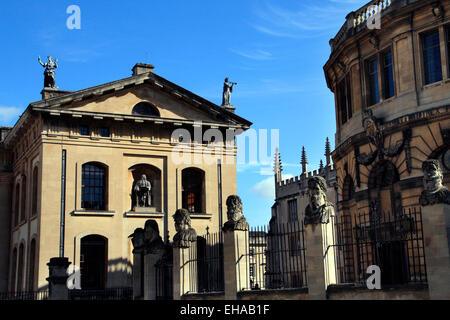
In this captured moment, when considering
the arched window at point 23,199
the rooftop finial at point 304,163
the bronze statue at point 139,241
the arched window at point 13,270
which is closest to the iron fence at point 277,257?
the bronze statue at point 139,241

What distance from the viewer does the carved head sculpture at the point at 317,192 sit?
18219mm

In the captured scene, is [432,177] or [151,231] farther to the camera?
[151,231]

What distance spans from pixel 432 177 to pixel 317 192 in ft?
11.8

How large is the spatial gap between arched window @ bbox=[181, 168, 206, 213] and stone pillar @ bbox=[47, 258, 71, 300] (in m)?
13.1

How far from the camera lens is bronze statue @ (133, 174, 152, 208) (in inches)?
1518

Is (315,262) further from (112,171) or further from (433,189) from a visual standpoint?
(112,171)

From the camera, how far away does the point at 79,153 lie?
37.8 metres

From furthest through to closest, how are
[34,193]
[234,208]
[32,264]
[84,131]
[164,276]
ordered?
[34,193] → [32,264] → [84,131] → [164,276] → [234,208]

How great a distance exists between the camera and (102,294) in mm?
35250

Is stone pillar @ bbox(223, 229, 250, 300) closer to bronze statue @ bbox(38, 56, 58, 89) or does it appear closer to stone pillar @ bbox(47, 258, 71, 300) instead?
stone pillar @ bbox(47, 258, 71, 300)

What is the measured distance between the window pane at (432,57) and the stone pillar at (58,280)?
17.1 metres

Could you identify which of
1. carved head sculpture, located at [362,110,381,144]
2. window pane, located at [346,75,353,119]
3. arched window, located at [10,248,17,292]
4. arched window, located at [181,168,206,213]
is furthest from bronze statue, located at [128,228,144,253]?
arched window, located at [10,248,17,292]

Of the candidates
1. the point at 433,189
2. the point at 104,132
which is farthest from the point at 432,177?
the point at 104,132
